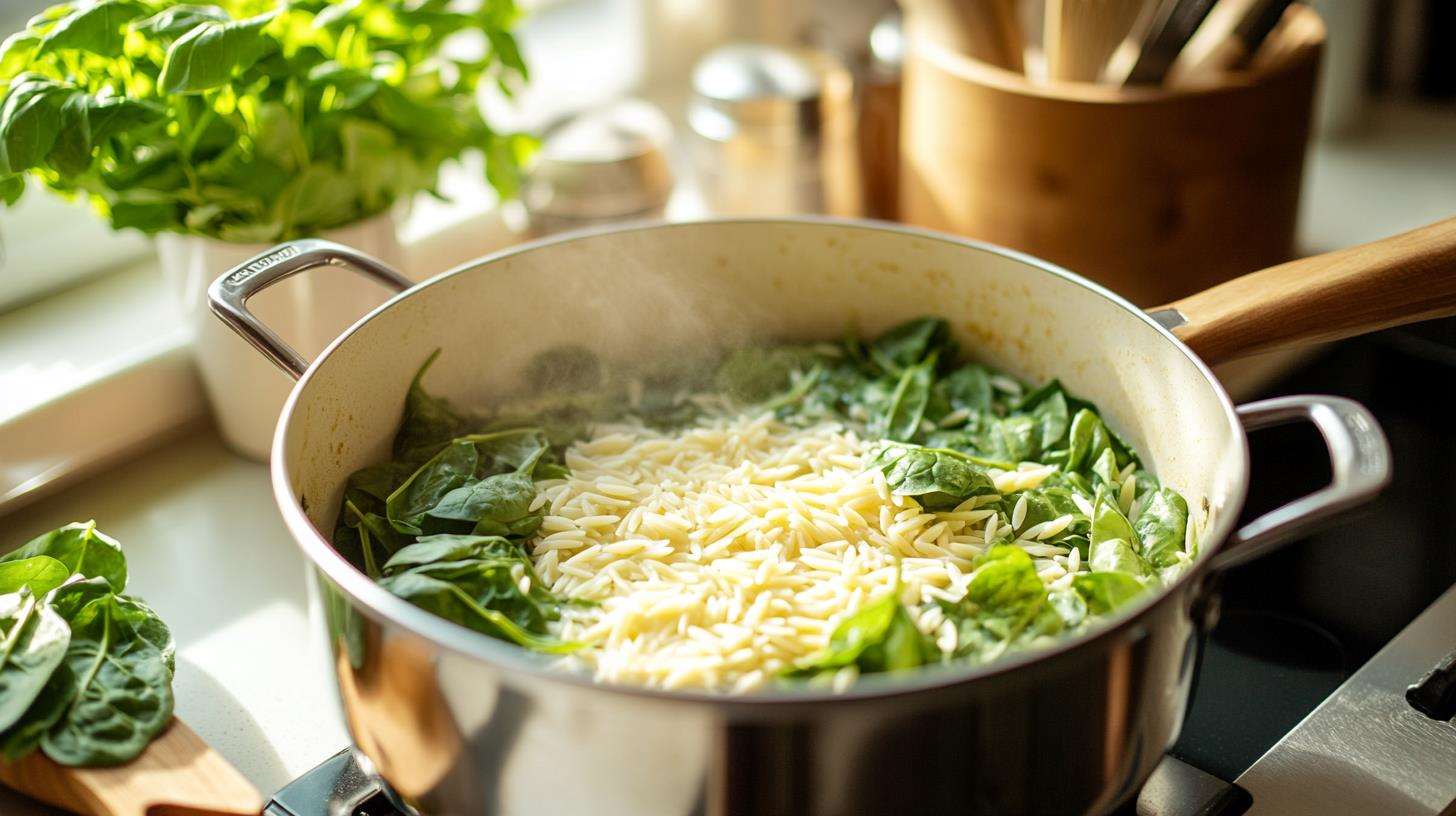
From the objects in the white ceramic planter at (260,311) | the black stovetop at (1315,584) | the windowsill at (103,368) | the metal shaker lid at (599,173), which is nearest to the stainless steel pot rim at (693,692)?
the black stovetop at (1315,584)

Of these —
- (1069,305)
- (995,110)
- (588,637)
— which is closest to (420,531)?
(588,637)

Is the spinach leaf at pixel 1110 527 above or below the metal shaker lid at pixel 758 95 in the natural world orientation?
below

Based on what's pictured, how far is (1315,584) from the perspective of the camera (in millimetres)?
929

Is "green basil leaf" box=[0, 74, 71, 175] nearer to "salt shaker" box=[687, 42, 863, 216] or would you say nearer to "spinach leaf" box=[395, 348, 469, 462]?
"spinach leaf" box=[395, 348, 469, 462]

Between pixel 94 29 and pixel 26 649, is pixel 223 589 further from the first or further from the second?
pixel 94 29

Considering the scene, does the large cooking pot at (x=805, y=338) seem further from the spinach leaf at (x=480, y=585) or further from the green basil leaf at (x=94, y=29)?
the green basil leaf at (x=94, y=29)

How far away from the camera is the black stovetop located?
2.42 ft

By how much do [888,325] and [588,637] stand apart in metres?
0.45

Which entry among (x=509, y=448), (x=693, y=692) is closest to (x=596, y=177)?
(x=509, y=448)

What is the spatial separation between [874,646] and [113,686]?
425 millimetres

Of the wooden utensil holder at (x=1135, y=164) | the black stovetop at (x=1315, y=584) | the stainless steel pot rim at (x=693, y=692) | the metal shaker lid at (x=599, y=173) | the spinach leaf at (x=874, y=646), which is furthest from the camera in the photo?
the metal shaker lid at (x=599, y=173)

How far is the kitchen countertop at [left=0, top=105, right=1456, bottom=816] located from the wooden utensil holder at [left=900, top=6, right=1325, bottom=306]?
67 cm

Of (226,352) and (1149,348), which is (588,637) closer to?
(1149,348)

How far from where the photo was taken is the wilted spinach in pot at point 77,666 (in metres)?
0.68
